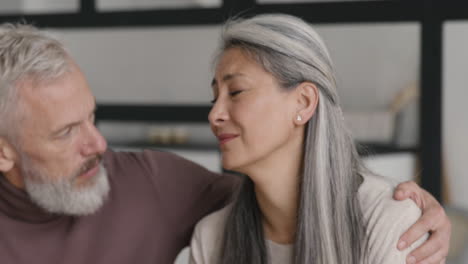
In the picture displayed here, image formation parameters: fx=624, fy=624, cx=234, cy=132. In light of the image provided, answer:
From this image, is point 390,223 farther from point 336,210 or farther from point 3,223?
point 3,223

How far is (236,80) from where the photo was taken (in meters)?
1.47

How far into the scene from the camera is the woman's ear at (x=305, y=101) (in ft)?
4.75

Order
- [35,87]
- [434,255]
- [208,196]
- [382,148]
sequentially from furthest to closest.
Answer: [382,148]
[208,196]
[35,87]
[434,255]

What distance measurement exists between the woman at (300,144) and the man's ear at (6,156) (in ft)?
1.98

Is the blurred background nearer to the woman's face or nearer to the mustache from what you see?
the woman's face

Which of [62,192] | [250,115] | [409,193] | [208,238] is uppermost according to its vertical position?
[250,115]

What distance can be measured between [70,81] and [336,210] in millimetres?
775

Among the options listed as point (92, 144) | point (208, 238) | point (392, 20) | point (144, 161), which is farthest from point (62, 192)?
point (392, 20)

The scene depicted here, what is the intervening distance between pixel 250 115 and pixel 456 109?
1453mm

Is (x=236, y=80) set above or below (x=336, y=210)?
above

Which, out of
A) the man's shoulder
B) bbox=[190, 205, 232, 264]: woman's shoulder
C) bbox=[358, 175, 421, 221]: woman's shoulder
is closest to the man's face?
the man's shoulder

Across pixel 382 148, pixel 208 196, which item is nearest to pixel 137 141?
pixel 382 148

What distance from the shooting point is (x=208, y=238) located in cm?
167

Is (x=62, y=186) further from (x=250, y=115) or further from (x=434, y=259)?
(x=434, y=259)
